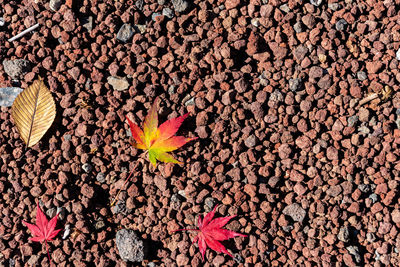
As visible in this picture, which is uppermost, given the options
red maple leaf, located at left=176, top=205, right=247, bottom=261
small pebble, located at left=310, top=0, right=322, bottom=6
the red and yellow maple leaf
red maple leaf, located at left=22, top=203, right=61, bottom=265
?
small pebble, located at left=310, top=0, right=322, bottom=6

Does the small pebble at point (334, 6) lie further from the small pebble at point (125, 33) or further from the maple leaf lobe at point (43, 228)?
the maple leaf lobe at point (43, 228)

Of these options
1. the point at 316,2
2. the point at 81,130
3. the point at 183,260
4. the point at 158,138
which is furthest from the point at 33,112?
the point at 316,2

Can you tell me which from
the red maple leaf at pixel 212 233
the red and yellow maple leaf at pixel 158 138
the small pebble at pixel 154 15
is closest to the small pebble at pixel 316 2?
the small pebble at pixel 154 15

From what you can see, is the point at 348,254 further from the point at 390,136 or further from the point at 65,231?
the point at 65,231

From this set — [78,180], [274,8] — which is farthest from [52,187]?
[274,8]

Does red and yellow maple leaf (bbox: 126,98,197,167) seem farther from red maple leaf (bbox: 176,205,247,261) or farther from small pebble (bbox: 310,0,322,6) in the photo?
small pebble (bbox: 310,0,322,6)

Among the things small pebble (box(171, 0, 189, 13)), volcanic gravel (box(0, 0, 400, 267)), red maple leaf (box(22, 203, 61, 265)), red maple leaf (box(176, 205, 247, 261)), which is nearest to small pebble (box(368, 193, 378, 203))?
volcanic gravel (box(0, 0, 400, 267))

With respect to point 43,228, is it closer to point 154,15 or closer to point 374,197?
point 154,15
